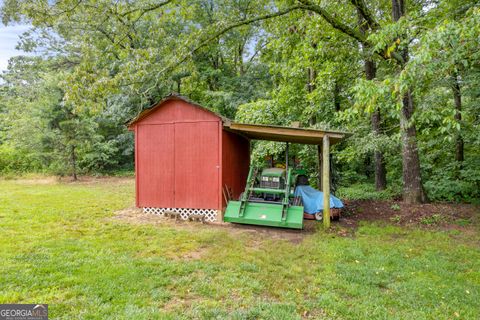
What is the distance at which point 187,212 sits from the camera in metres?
6.62

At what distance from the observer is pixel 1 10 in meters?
6.57

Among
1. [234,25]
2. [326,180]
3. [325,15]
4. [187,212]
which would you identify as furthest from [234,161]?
[325,15]

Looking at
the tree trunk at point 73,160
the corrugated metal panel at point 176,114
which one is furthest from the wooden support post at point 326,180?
the tree trunk at point 73,160

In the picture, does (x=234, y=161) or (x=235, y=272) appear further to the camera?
(x=234, y=161)

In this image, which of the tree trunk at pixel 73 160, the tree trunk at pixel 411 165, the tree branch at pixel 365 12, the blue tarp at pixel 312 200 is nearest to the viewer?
the tree branch at pixel 365 12

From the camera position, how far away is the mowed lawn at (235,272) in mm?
2703

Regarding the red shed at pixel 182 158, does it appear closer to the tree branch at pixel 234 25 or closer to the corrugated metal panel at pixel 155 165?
the corrugated metal panel at pixel 155 165

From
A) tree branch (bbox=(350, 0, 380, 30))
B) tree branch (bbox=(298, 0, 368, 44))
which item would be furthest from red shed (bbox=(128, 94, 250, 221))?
tree branch (bbox=(350, 0, 380, 30))

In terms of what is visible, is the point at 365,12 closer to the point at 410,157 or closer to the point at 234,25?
the point at 234,25

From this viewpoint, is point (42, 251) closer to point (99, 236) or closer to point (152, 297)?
point (99, 236)

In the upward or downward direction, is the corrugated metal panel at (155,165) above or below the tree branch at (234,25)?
below

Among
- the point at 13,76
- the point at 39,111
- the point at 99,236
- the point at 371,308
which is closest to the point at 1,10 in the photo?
the point at 99,236

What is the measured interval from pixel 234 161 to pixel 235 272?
4.00 meters

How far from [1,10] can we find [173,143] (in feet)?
16.1
